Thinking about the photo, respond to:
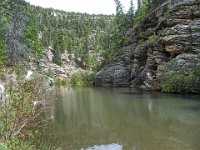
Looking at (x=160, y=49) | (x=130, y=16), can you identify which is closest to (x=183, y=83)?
(x=160, y=49)

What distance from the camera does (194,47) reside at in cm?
5588

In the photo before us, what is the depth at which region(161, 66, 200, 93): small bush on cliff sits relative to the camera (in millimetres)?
50469

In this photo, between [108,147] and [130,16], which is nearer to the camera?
[108,147]

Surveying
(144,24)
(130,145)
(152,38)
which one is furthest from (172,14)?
(130,145)

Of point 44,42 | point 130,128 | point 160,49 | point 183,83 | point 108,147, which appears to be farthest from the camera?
point 44,42

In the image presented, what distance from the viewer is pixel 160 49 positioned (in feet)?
212

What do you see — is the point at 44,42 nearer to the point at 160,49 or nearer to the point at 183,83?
the point at 160,49

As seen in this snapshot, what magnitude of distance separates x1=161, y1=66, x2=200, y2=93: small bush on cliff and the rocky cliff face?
1.65 metres

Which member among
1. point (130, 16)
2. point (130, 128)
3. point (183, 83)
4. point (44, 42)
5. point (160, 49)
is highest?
point (130, 16)

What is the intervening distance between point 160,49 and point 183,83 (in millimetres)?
13633

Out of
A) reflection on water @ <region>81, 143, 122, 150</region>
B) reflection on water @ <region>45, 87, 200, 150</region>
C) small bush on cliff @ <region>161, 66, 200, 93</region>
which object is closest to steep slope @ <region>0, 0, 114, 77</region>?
reflection on water @ <region>45, 87, 200, 150</region>

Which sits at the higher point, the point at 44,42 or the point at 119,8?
the point at 119,8

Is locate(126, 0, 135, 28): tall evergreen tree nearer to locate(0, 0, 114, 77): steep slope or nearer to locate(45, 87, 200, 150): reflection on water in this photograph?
locate(0, 0, 114, 77): steep slope

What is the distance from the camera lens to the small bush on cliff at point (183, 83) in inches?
1987
